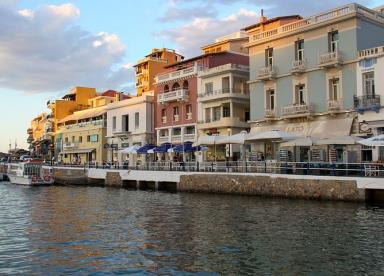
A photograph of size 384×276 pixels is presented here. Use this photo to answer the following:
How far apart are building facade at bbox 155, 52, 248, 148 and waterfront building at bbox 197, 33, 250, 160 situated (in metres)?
0.96

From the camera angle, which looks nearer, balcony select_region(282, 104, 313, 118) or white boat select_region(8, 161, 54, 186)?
balcony select_region(282, 104, 313, 118)

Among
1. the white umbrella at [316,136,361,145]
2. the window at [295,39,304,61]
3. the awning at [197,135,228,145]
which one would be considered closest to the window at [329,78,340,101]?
the window at [295,39,304,61]

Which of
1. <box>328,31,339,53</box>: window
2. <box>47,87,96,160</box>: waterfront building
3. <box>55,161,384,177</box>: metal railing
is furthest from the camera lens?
<box>47,87,96,160</box>: waterfront building

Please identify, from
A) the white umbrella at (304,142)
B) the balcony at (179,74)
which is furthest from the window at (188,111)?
the white umbrella at (304,142)

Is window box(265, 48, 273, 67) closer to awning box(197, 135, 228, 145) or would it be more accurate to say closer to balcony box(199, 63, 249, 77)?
balcony box(199, 63, 249, 77)

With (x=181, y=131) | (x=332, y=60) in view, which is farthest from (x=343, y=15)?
(x=181, y=131)

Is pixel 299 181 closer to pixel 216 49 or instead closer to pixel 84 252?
pixel 84 252

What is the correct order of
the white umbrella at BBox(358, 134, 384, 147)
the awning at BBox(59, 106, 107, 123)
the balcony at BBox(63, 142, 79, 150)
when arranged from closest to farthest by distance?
the white umbrella at BBox(358, 134, 384, 147)
the awning at BBox(59, 106, 107, 123)
the balcony at BBox(63, 142, 79, 150)

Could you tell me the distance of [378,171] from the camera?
26.0 metres

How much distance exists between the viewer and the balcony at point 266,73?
39125 mm

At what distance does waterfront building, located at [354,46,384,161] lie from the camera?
31.5 meters

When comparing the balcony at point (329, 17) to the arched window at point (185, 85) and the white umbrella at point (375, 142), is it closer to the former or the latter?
the white umbrella at point (375, 142)

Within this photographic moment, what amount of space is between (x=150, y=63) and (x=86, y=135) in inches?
594

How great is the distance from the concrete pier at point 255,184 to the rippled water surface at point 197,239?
5.05 ft
